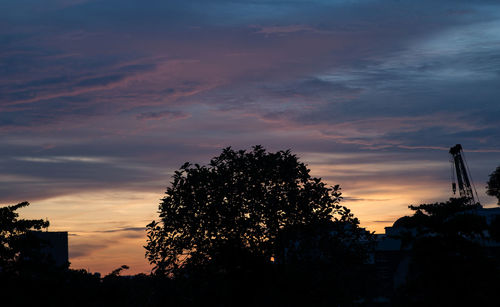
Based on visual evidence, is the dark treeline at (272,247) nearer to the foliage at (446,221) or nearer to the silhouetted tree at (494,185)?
the foliage at (446,221)

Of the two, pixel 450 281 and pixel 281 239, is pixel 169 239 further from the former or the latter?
pixel 450 281

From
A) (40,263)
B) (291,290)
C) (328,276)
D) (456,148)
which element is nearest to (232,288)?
(291,290)

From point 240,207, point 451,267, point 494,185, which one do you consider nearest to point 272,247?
point 240,207

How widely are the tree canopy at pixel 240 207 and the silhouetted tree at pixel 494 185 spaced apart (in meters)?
70.4

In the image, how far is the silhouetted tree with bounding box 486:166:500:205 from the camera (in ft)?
372

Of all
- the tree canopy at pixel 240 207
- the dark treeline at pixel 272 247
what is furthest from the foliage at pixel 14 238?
the tree canopy at pixel 240 207

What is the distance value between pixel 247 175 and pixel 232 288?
12934 millimetres

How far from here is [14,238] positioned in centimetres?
3491

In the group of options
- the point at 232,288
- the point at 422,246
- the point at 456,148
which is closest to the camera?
the point at 422,246

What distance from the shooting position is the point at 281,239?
5028 cm

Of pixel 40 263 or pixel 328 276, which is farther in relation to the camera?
pixel 328 276

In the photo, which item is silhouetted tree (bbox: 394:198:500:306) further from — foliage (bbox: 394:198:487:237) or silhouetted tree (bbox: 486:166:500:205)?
silhouetted tree (bbox: 486:166:500:205)

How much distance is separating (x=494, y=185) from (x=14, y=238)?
94951mm

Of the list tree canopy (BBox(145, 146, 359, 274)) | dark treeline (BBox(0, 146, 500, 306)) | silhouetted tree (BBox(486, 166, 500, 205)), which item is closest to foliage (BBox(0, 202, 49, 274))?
dark treeline (BBox(0, 146, 500, 306))
